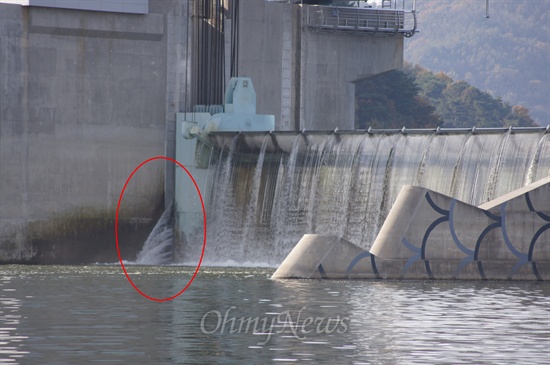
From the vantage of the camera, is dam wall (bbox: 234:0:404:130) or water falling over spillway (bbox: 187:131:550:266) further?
dam wall (bbox: 234:0:404:130)

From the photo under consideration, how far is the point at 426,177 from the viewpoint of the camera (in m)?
54.1

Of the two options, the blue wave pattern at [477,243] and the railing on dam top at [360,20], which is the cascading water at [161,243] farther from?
the blue wave pattern at [477,243]

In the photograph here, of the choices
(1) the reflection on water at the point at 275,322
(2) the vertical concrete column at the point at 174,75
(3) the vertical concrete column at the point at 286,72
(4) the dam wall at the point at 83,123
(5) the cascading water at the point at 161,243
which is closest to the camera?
(1) the reflection on water at the point at 275,322

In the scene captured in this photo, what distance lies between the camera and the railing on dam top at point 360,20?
220 ft

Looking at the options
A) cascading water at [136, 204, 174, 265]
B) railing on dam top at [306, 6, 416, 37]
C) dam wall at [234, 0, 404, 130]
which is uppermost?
railing on dam top at [306, 6, 416, 37]

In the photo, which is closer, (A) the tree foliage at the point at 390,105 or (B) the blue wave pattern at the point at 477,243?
(B) the blue wave pattern at the point at 477,243

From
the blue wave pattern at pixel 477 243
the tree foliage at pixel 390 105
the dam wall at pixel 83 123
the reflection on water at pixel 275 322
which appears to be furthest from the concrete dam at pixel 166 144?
the tree foliage at pixel 390 105

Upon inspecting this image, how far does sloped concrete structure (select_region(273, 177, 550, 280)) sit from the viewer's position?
Answer: 147ft

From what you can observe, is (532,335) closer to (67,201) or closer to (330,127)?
(67,201)

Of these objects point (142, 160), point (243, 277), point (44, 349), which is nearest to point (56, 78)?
point (142, 160)

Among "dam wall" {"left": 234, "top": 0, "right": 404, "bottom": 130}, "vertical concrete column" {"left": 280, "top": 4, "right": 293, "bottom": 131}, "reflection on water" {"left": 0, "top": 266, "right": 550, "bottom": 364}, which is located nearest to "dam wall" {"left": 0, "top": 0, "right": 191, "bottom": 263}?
"dam wall" {"left": 234, "top": 0, "right": 404, "bottom": 130}

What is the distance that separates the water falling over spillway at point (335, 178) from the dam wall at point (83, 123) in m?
3.43

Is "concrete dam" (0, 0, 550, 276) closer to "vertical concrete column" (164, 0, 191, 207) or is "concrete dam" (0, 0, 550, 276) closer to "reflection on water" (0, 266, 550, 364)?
"vertical concrete column" (164, 0, 191, 207)

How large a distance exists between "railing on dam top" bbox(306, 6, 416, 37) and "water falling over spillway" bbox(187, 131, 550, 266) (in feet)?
29.8
